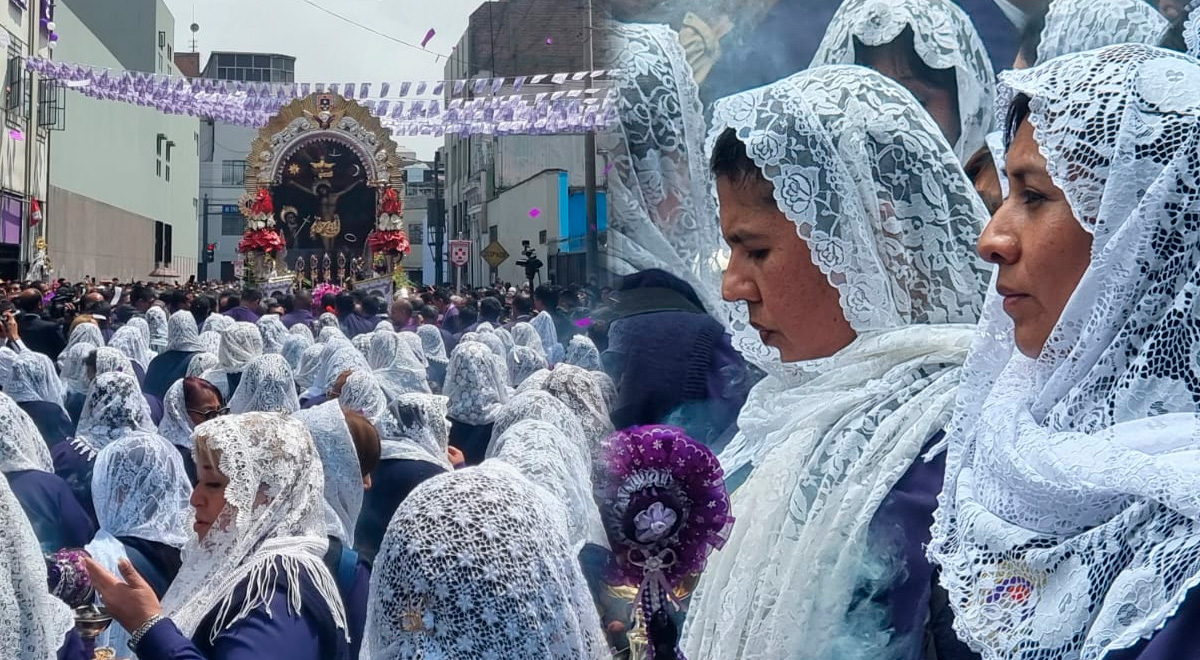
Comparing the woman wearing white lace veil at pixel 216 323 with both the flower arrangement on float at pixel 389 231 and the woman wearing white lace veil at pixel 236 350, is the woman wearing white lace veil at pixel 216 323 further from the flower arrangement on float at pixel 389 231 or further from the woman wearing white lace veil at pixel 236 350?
the flower arrangement on float at pixel 389 231

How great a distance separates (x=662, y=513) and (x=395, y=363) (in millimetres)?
5011

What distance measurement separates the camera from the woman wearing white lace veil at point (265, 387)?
480cm

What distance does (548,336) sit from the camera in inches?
348

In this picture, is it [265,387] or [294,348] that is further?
[294,348]

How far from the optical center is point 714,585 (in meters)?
1.66

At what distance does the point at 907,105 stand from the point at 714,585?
0.66 metres

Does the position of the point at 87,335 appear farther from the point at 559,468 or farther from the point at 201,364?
the point at 559,468

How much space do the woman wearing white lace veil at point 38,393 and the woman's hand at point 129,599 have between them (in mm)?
2997

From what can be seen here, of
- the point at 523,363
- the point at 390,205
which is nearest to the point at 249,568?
the point at 523,363

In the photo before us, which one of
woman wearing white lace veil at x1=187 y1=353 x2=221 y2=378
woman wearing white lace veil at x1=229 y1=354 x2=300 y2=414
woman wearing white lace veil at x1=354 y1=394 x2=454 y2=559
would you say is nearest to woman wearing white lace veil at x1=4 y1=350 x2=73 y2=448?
woman wearing white lace veil at x1=229 y1=354 x2=300 y2=414

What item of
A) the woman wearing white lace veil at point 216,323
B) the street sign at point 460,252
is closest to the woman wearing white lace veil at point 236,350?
the woman wearing white lace veil at point 216,323

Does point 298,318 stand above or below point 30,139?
below

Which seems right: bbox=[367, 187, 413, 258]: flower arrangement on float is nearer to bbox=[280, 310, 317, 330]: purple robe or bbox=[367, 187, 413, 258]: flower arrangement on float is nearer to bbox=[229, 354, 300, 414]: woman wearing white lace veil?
bbox=[280, 310, 317, 330]: purple robe

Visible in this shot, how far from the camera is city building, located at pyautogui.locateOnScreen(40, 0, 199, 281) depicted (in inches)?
943
